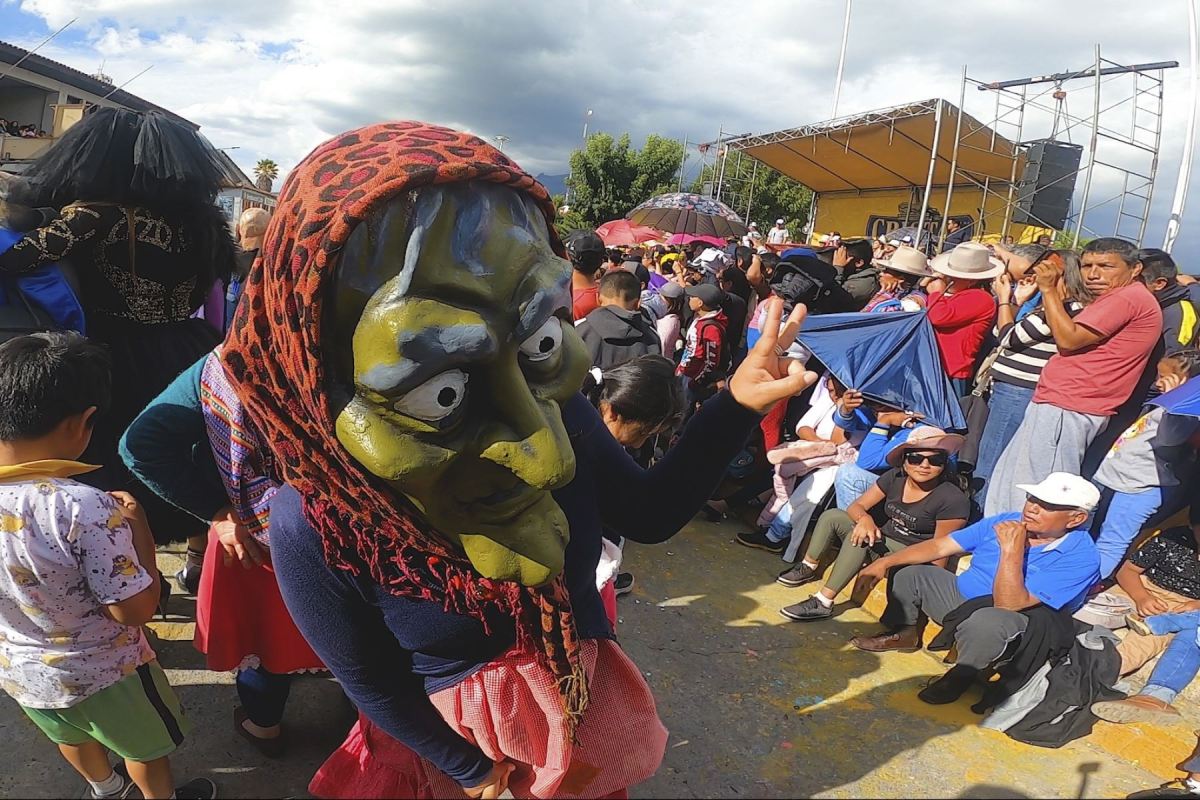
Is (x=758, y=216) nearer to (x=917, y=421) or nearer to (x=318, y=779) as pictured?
(x=917, y=421)

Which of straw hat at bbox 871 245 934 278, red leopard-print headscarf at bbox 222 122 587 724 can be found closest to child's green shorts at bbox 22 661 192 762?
red leopard-print headscarf at bbox 222 122 587 724

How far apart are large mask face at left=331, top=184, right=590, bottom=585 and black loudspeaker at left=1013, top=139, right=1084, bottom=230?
13840mm

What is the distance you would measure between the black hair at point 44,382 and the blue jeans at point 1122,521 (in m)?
4.13

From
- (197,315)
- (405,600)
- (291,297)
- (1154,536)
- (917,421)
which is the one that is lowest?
(1154,536)

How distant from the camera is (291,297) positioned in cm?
84

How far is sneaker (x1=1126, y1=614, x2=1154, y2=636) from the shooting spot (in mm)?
3301

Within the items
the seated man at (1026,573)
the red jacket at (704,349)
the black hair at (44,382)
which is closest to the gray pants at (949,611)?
the seated man at (1026,573)

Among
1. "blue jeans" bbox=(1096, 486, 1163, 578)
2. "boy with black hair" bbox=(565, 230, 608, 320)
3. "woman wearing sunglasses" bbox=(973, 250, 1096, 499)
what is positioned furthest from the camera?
"boy with black hair" bbox=(565, 230, 608, 320)

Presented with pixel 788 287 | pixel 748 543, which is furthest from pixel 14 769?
pixel 788 287

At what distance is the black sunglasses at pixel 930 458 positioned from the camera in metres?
3.75

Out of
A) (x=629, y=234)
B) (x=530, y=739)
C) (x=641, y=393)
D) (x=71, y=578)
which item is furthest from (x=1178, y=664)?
(x=629, y=234)

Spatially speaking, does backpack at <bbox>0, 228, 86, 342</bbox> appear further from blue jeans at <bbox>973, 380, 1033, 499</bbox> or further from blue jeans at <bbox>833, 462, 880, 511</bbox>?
blue jeans at <bbox>973, 380, 1033, 499</bbox>

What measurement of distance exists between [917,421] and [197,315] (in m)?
3.76

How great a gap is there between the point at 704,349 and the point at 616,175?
2494cm
